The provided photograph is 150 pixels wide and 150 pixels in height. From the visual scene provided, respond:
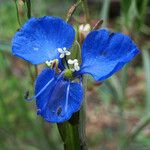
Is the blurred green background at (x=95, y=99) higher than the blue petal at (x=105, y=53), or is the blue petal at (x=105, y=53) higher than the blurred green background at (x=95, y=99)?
the blue petal at (x=105, y=53)

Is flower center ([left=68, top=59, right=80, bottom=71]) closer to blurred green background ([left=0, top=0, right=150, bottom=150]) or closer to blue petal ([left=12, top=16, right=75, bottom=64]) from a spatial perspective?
blue petal ([left=12, top=16, right=75, bottom=64])

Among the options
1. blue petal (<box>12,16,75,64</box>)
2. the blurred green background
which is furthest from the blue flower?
the blurred green background

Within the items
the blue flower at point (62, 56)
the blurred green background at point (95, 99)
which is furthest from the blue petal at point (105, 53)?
the blurred green background at point (95, 99)

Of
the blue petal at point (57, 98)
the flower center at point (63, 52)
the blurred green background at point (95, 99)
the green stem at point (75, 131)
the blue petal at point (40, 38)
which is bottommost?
the blurred green background at point (95, 99)

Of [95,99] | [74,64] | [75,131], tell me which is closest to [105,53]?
[74,64]

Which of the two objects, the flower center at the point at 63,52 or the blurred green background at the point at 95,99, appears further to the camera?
the blurred green background at the point at 95,99

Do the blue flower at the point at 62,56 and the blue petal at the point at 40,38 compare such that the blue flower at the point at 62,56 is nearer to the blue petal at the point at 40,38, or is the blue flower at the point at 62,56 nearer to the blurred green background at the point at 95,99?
the blue petal at the point at 40,38

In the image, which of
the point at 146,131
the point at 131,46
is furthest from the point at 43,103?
the point at 146,131

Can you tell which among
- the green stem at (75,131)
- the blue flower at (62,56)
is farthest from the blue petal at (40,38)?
the green stem at (75,131)
